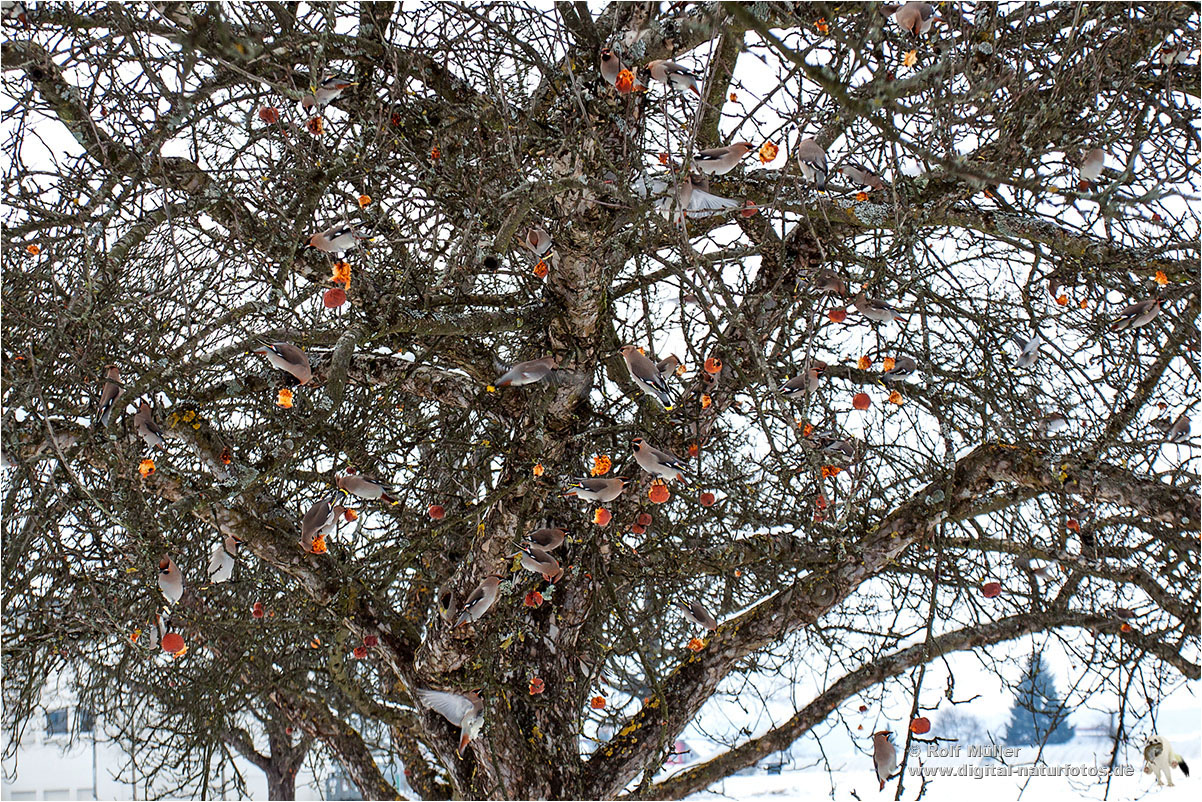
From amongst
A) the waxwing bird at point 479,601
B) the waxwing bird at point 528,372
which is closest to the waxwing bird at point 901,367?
the waxwing bird at point 528,372

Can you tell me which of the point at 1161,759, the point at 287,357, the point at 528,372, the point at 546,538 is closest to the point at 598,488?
the point at 546,538

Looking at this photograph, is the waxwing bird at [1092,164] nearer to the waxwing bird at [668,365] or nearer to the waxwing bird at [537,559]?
the waxwing bird at [668,365]

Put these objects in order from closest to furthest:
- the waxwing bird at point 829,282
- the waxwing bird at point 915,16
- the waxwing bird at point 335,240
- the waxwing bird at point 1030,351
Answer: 1. the waxwing bird at point 915,16
2. the waxwing bird at point 335,240
3. the waxwing bird at point 829,282
4. the waxwing bird at point 1030,351

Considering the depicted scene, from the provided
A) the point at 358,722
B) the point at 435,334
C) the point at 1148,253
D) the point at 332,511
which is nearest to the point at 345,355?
the point at 435,334

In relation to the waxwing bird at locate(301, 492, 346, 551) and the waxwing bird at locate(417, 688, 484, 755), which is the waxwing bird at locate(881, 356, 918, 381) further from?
the waxwing bird at locate(301, 492, 346, 551)

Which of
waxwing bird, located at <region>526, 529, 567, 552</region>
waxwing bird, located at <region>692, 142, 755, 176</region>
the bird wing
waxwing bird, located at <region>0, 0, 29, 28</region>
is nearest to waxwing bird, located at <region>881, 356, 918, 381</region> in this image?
waxwing bird, located at <region>692, 142, 755, 176</region>

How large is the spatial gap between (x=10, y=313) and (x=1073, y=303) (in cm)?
428

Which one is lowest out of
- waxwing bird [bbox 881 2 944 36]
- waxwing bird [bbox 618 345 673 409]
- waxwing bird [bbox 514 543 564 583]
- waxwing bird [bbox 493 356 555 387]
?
waxwing bird [bbox 514 543 564 583]

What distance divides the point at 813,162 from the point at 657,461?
119 centimetres

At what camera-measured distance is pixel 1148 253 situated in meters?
3.37

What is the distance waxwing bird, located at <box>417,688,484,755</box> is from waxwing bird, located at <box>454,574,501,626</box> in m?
0.32

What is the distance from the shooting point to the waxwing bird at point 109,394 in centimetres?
318

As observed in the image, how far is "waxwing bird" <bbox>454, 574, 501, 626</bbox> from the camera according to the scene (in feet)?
11.8

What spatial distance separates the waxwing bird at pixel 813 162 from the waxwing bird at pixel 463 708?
241 centimetres
